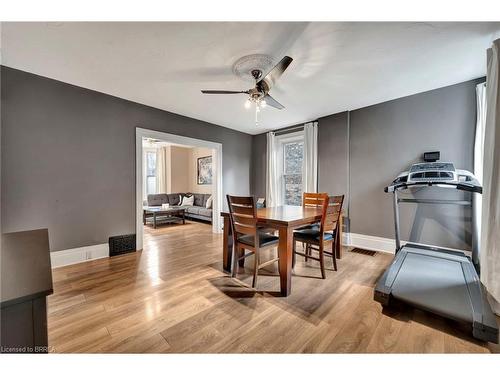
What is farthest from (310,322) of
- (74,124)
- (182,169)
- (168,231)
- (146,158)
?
(146,158)

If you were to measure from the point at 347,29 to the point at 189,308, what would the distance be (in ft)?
9.31

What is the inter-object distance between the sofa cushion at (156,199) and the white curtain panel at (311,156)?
14.3 ft

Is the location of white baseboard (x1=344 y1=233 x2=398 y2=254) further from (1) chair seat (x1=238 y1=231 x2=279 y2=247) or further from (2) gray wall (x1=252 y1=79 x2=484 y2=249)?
(1) chair seat (x1=238 y1=231 x2=279 y2=247)

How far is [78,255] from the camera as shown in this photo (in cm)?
290

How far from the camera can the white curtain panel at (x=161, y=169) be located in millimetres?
7355

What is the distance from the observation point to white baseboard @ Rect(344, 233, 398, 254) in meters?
3.42

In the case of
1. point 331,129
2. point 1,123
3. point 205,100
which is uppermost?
point 205,100

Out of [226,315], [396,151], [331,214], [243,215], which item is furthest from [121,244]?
[396,151]

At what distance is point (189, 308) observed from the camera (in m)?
1.86

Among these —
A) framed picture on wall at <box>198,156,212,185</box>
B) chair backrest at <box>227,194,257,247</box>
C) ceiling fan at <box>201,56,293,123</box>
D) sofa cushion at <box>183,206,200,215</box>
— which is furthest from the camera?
framed picture on wall at <box>198,156,212,185</box>

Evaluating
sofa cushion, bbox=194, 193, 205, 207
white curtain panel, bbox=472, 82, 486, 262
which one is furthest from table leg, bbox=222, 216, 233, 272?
sofa cushion, bbox=194, 193, 205, 207

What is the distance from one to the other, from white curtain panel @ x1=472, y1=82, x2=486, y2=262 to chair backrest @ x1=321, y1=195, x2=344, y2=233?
164 cm

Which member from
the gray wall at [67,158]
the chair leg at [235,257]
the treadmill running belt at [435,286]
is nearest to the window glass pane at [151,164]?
the gray wall at [67,158]
